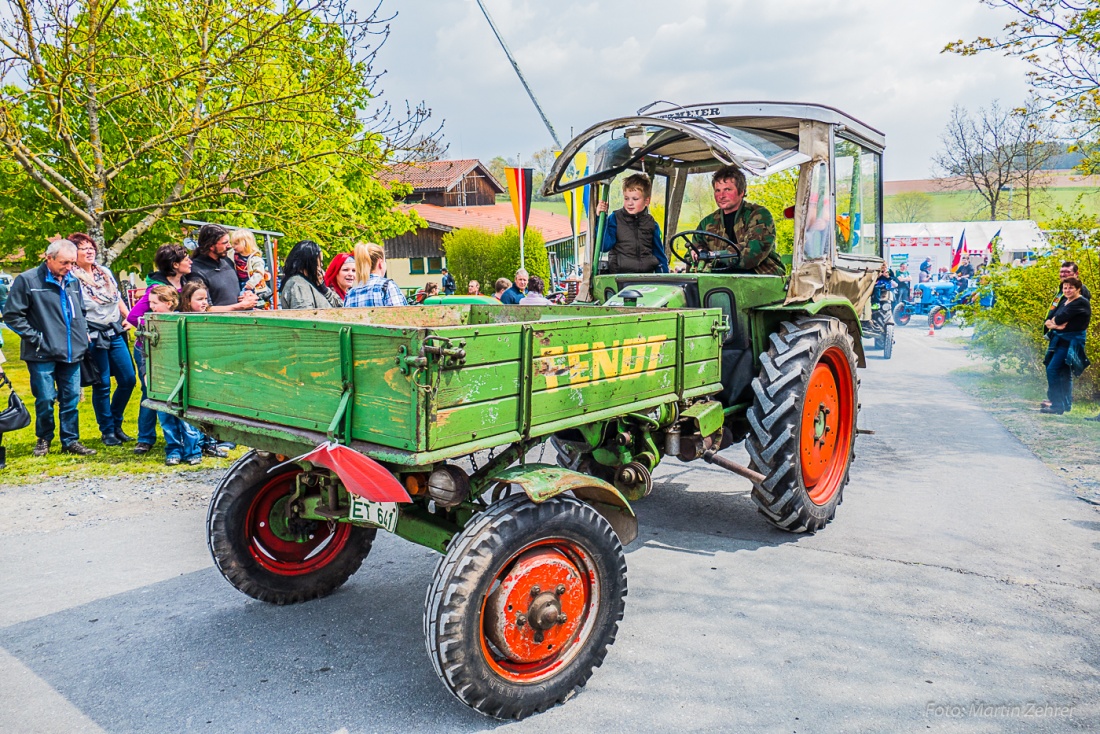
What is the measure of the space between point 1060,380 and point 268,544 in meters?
8.86

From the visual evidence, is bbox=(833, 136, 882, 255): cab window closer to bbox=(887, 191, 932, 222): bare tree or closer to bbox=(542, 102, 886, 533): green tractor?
bbox=(542, 102, 886, 533): green tractor

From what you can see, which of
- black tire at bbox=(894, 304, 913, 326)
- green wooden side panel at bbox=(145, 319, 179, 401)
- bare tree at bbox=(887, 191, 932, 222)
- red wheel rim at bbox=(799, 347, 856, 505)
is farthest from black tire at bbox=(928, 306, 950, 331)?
bare tree at bbox=(887, 191, 932, 222)

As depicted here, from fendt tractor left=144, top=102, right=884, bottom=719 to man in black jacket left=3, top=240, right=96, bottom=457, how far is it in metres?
3.65

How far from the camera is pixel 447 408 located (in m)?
2.59

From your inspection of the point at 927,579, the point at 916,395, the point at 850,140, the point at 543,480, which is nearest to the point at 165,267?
the point at 543,480

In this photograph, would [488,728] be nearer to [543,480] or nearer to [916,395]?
[543,480]

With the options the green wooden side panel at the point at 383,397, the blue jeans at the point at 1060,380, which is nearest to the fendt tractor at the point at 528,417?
the green wooden side panel at the point at 383,397

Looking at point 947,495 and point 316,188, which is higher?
point 316,188

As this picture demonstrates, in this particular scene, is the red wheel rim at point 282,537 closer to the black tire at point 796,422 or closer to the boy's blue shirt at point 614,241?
the black tire at point 796,422

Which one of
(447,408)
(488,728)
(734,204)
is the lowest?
(488,728)

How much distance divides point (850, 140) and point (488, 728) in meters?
4.40

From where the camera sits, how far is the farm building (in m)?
38.0

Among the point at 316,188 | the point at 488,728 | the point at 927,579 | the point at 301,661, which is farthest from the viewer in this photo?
the point at 316,188

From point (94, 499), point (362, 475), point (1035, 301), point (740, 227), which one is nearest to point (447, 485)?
point (362, 475)
